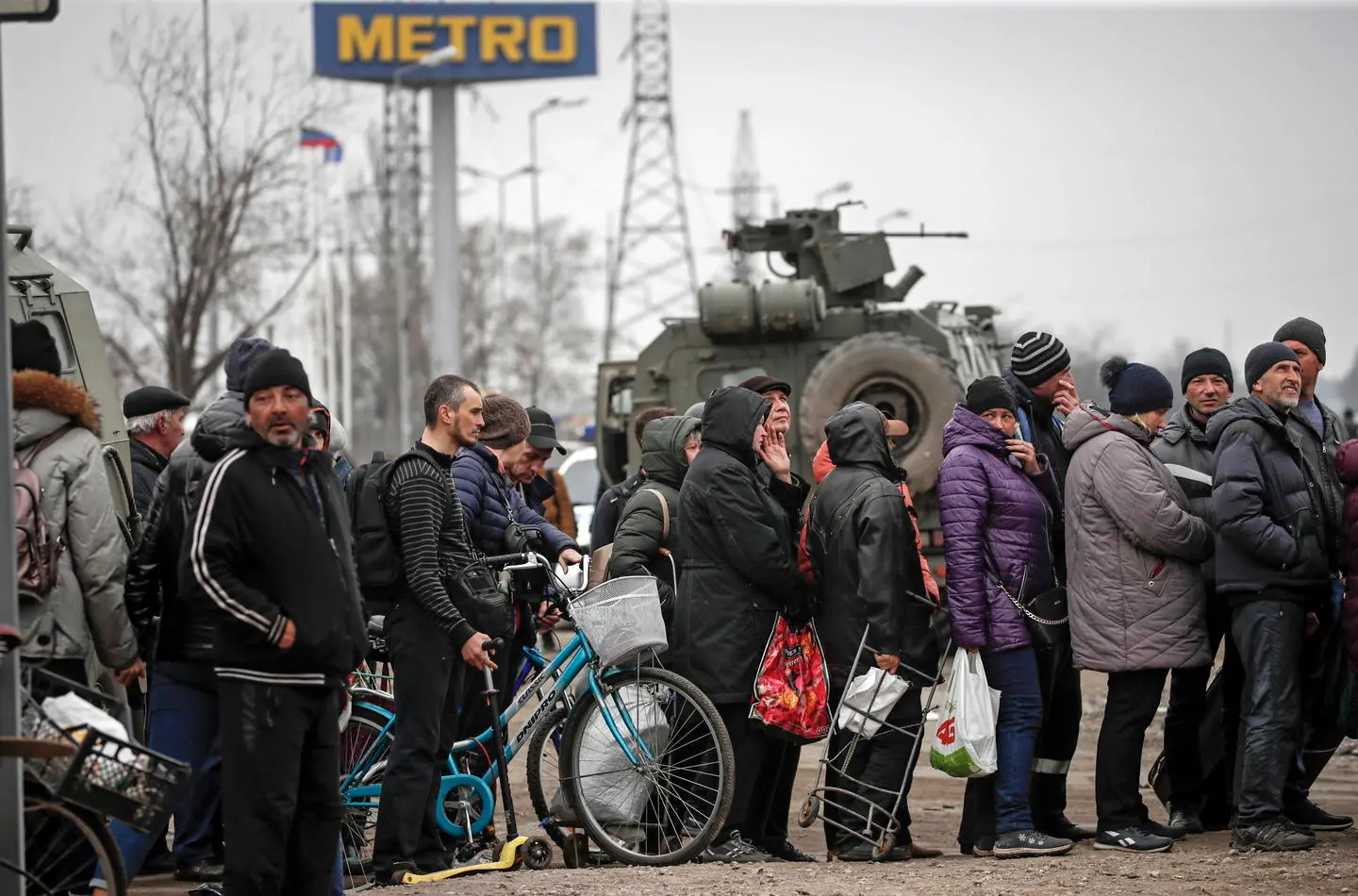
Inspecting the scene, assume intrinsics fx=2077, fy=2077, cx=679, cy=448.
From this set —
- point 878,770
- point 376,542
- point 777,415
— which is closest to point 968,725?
point 878,770

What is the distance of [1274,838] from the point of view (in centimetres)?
813

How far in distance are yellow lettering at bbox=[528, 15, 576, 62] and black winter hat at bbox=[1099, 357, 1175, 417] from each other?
150 feet

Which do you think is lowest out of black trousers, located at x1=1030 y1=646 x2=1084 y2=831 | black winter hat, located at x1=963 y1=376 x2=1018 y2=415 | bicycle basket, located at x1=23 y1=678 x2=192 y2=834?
black trousers, located at x1=1030 y1=646 x2=1084 y2=831

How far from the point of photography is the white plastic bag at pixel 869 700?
8195 mm

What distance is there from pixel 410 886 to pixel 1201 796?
356 centimetres

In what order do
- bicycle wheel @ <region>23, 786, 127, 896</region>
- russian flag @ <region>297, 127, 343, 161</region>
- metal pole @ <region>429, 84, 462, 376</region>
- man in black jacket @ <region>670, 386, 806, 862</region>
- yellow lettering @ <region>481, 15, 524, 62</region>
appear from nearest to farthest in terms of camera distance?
bicycle wheel @ <region>23, 786, 127, 896</region> < man in black jacket @ <region>670, 386, 806, 862</region> < russian flag @ <region>297, 127, 343, 161</region> < metal pole @ <region>429, 84, 462, 376</region> < yellow lettering @ <region>481, 15, 524, 62</region>

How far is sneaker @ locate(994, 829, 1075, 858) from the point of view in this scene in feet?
27.1

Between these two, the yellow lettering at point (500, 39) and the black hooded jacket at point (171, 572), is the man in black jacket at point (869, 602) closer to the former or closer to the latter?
the black hooded jacket at point (171, 572)

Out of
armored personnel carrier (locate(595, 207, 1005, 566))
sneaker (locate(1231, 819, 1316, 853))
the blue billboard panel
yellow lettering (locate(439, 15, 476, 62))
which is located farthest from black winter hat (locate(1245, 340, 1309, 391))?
yellow lettering (locate(439, 15, 476, 62))

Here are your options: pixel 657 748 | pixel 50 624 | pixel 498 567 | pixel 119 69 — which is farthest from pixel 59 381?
pixel 119 69

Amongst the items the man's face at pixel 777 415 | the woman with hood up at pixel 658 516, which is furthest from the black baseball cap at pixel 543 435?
the man's face at pixel 777 415

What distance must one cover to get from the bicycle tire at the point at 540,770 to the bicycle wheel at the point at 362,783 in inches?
22.7

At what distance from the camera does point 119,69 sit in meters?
21.6

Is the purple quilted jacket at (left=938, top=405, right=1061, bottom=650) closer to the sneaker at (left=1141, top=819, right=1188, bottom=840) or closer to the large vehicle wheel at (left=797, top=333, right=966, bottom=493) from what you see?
the sneaker at (left=1141, top=819, right=1188, bottom=840)
